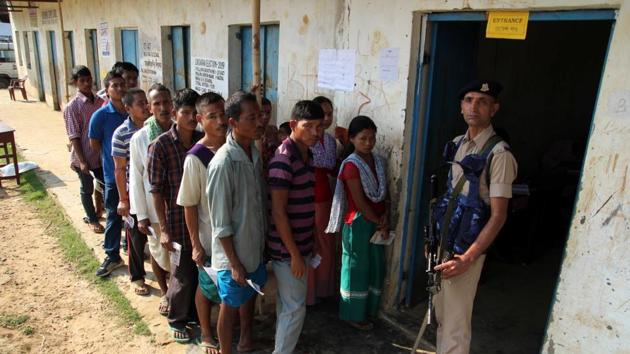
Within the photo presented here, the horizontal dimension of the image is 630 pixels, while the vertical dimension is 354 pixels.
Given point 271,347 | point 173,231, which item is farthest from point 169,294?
point 271,347

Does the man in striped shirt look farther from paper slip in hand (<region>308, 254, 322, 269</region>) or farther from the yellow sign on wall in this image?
the yellow sign on wall

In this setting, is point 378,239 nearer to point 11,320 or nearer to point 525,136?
point 11,320

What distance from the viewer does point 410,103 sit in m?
3.12

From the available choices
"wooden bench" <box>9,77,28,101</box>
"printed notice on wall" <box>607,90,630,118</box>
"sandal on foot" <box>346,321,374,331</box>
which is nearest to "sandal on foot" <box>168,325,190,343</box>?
"sandal on foot" <box>346,321,374,331</box>

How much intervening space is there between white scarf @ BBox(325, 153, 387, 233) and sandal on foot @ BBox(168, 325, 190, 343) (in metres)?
1.25

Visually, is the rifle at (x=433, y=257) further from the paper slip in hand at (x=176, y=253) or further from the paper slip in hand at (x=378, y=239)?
the paper slip in hand at (x=176, y=253)

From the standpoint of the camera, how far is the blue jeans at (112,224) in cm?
403

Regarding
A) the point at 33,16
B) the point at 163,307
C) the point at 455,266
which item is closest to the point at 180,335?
the point at 163,307

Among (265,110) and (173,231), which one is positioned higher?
(265,110)

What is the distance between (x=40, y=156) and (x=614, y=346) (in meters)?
9.05

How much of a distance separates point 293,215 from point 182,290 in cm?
112

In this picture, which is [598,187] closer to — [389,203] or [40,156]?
[389,203]

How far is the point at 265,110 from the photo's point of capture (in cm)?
379

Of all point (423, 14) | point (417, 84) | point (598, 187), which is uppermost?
point (423, 14)
